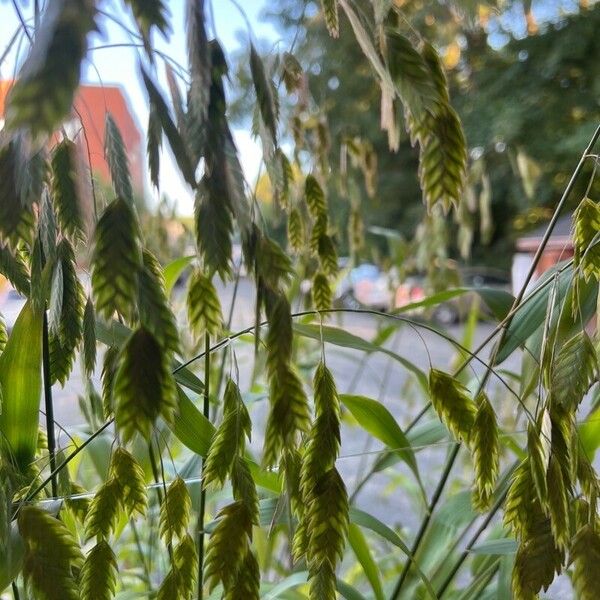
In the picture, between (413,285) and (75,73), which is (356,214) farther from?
(75,73)

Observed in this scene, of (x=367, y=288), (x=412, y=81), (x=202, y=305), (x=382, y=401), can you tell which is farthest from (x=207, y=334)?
(x=367, y=288)

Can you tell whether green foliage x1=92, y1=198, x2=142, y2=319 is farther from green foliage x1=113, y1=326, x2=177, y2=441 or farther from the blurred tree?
the blurred tree

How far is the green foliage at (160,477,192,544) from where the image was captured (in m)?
0.28

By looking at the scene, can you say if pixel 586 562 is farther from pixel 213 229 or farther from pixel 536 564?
pixel 213 229

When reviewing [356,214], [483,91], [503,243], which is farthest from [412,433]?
[503,243]

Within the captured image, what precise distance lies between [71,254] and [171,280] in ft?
0.80

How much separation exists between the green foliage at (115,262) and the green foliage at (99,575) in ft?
0.42

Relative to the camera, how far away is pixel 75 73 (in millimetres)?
137

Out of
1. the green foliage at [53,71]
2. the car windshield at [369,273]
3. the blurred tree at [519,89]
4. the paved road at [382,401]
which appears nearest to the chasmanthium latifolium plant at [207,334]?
the green foliage at [53,71]

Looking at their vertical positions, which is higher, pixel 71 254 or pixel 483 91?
pixel 483 91

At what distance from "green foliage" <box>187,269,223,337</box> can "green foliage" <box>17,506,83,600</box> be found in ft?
0.28

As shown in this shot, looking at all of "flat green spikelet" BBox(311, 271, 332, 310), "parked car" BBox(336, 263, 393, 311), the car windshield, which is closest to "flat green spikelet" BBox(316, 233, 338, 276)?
"flat green spikelet" BBox(311, 271, 332, 310)

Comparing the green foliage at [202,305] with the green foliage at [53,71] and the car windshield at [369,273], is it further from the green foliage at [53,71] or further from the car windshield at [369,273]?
the car windshield at [369,273]

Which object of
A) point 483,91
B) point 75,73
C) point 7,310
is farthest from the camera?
point 483,91
